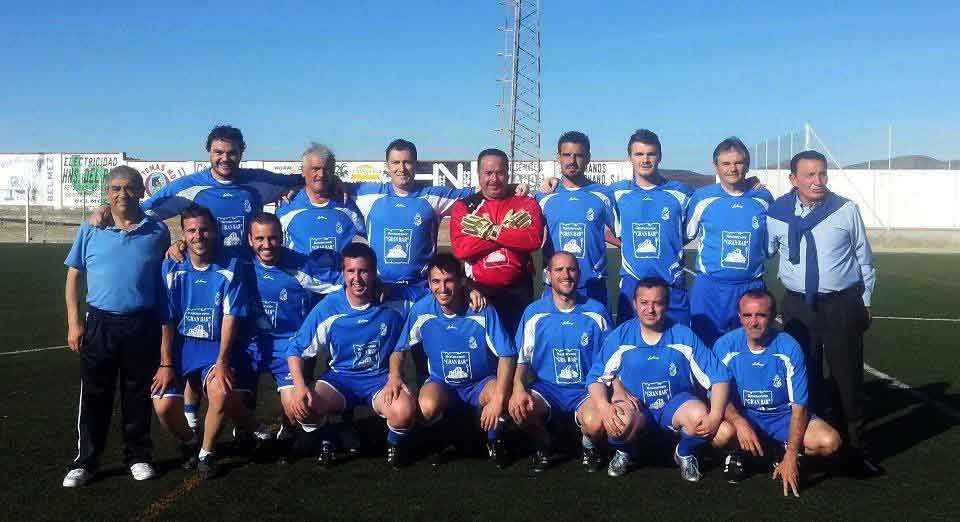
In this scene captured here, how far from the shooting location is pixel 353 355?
490 centimetres

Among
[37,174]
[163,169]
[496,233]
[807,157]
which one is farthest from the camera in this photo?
[37,174]

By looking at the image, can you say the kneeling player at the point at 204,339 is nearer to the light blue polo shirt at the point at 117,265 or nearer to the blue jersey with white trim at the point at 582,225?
the light blue polo shirt at the point at 117,265

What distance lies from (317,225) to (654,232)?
87.5 inches

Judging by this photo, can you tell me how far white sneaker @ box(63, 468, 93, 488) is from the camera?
13.9 ft

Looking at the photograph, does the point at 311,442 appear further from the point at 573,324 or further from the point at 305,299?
the point at 573,324

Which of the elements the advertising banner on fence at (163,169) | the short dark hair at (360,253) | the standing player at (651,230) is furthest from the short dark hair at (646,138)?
the advertising banner on fence at (163,169)

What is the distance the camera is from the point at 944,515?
12.8ft

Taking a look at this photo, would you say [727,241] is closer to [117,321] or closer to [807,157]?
[807,157]

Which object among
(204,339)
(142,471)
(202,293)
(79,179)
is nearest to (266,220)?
(202,293)

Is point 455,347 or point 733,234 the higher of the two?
point 733,234

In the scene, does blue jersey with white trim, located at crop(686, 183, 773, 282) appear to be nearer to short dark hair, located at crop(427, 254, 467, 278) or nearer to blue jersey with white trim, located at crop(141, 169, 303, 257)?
short dark hair, located at crop(427, 254, 467, 278)

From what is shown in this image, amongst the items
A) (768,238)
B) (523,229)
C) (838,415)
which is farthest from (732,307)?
(523,229)

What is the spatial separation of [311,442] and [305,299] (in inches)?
36.5

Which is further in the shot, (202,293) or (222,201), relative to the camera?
(222,201)
